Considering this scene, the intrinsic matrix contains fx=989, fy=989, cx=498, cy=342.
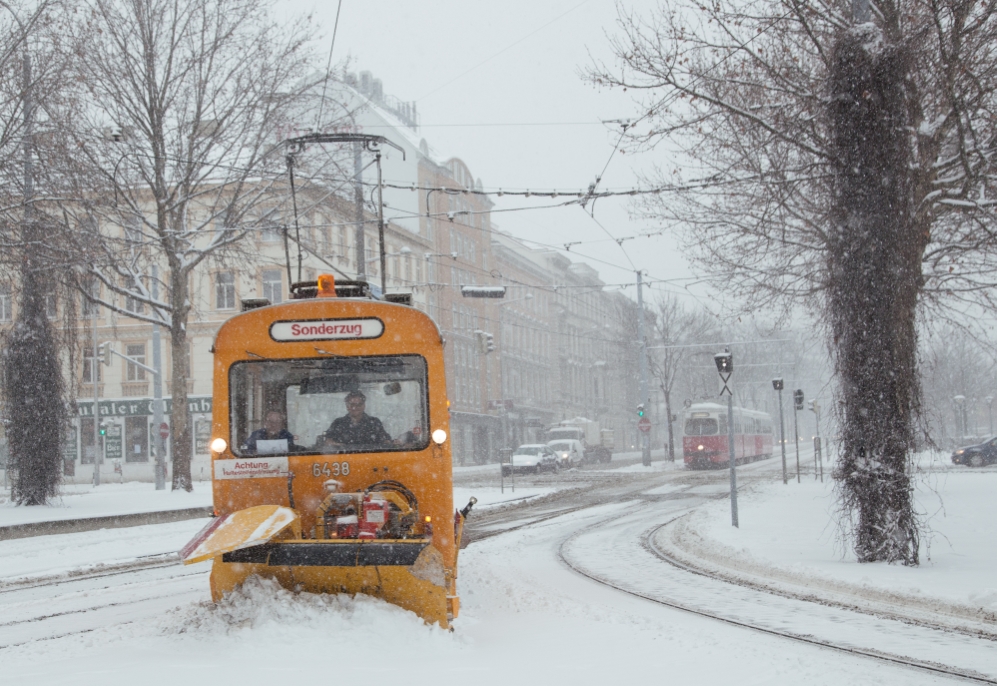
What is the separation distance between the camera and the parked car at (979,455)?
39344mm

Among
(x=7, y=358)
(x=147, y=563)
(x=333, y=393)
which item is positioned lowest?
(x=147, y=563)

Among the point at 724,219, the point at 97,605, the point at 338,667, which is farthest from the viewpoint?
the point at 724,219

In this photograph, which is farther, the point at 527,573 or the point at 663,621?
the point at 527,573

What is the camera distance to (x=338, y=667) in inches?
232

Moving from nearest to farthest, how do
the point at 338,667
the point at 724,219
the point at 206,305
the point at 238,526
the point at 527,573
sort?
the point at 338,667
the point at 238,526
the point at 527,573
the point at 724,219
the point at 206,305

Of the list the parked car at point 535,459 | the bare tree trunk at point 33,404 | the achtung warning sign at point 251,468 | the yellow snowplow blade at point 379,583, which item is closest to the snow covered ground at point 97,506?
the bare tree trunk at point 33,404

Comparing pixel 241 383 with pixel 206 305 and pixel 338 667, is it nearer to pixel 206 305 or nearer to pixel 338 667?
pixel 338 667

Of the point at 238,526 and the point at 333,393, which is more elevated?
the point at 333,393

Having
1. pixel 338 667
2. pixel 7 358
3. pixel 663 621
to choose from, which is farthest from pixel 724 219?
pixel 7 358

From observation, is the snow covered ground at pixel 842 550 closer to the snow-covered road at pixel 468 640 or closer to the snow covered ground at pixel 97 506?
the snow-covered road at pixel 468 640

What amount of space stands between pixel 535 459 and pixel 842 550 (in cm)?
3286

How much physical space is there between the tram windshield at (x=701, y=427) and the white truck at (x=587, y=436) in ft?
36.9

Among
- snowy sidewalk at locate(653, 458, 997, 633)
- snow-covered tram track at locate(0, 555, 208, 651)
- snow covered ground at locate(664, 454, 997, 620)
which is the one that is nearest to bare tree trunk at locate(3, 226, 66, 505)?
snow-covered tram track at locate(0, 555, 208, 651)

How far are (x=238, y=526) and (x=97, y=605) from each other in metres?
3.57
